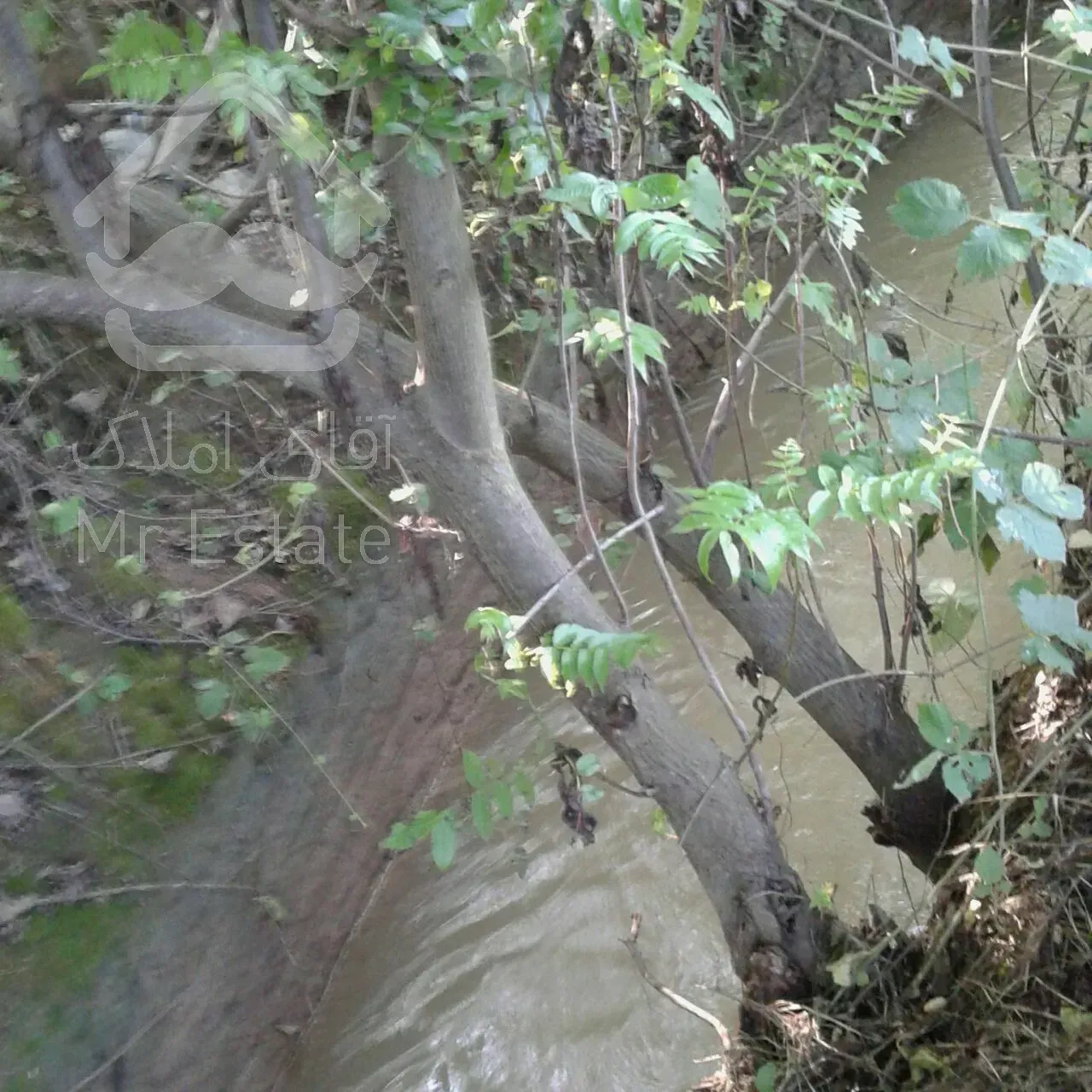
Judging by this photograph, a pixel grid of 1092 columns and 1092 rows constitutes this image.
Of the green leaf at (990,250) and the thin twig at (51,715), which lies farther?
the thin twig at (51,715)

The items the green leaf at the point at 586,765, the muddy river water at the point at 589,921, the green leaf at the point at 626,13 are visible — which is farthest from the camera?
the muddy river water at the point at 589,921

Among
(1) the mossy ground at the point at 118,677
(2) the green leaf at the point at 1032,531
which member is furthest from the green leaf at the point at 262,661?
(2) the green leaf at the point at 1032,531

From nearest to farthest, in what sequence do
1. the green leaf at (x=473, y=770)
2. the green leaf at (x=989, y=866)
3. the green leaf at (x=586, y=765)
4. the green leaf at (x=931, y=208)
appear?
the green leaf at (x=931, y=208)
the green leaf at (x=989, y=866)
the green leaf at (x=473, y=770)
the green leaf at (x=586, y=765)

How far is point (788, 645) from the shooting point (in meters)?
2.07

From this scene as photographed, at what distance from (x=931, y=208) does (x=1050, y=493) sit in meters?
0.48

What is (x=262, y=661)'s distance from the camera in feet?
8.81

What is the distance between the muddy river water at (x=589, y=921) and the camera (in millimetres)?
2412

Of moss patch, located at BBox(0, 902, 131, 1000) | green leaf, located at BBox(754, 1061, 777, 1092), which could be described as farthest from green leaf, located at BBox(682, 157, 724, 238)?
moss patch, located at BBox(0, 902, 131, 1000)

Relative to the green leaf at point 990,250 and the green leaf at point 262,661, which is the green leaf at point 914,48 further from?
the green leaf at point 262,661

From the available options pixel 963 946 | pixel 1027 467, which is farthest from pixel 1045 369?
pixel 963 946

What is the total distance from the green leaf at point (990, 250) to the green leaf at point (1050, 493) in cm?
30

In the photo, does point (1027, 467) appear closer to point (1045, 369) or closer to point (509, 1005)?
point (1045, 369)

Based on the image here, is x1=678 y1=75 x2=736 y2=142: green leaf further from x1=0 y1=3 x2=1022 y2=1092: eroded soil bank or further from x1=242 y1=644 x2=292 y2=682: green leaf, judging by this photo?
x1=0 y1=3 x2=1022 y2=1092: eroded soil bank

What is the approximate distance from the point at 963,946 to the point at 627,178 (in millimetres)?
1564
